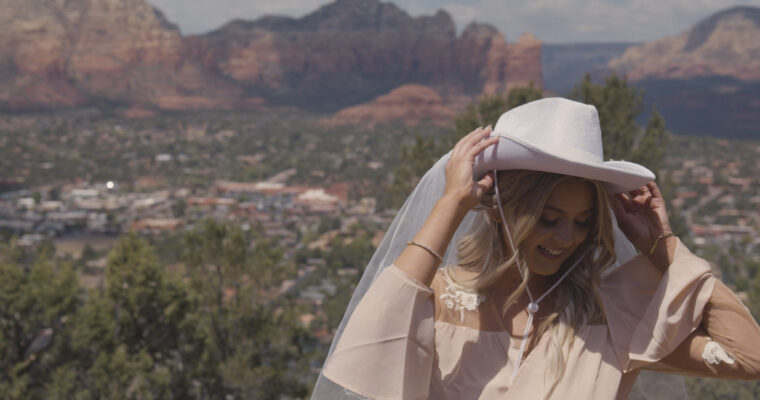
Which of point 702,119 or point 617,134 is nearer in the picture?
point 617,134

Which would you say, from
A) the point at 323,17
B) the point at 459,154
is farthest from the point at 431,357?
the point at 323,17

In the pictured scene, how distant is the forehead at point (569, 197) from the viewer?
1554 millimetres

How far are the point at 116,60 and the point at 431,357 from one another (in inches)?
4369

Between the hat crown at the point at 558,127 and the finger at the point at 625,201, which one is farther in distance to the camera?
the finger at the point at 625,201

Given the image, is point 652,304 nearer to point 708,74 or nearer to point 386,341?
point 386,341

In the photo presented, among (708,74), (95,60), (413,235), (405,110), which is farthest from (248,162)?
(708,74)

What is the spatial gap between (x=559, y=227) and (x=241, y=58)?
12112 cm

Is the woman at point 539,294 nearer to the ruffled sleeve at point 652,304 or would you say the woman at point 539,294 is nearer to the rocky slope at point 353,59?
the ruffled sleeve at point 652,304

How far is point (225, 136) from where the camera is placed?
85438 mm

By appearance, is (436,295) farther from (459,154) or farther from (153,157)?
(153,157)

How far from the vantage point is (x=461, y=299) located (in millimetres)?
1625

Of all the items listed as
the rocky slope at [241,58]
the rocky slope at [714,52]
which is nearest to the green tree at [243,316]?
the rocky slope at [241,58]

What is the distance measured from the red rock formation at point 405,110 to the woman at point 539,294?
8735cm

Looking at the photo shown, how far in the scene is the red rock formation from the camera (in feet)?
298
